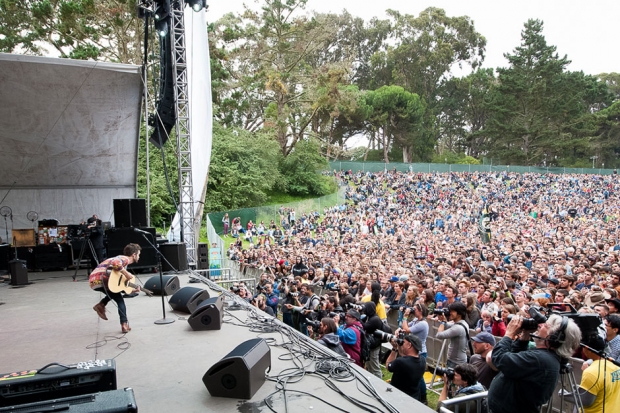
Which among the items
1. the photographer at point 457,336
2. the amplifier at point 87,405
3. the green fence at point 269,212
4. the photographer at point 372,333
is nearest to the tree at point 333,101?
the green fence at point 269,212

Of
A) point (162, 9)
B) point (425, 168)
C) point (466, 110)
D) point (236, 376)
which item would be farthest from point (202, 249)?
point (466, 110)

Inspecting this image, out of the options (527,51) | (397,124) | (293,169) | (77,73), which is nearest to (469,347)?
(77,73)

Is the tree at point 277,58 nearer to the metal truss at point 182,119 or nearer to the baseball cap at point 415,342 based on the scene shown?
the metal truss at point 182,119

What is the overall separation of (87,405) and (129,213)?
7.78m

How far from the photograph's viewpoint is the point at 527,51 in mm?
49531

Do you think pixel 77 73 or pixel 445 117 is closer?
pixel 77 73

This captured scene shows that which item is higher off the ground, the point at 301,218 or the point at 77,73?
the point at 77,73

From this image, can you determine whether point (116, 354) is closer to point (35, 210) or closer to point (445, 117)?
point (35, 210)

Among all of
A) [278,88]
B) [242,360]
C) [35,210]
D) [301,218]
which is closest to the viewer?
[242,360]

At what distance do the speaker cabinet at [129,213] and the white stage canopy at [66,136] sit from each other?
2.61m

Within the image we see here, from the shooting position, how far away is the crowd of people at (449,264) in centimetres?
466

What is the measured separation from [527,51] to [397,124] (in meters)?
18.3

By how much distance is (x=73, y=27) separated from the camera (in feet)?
71.0

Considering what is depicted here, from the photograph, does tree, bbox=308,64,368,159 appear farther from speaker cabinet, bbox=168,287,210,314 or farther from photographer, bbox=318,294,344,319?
speaker cabinet, bbox=168,287,210,314
